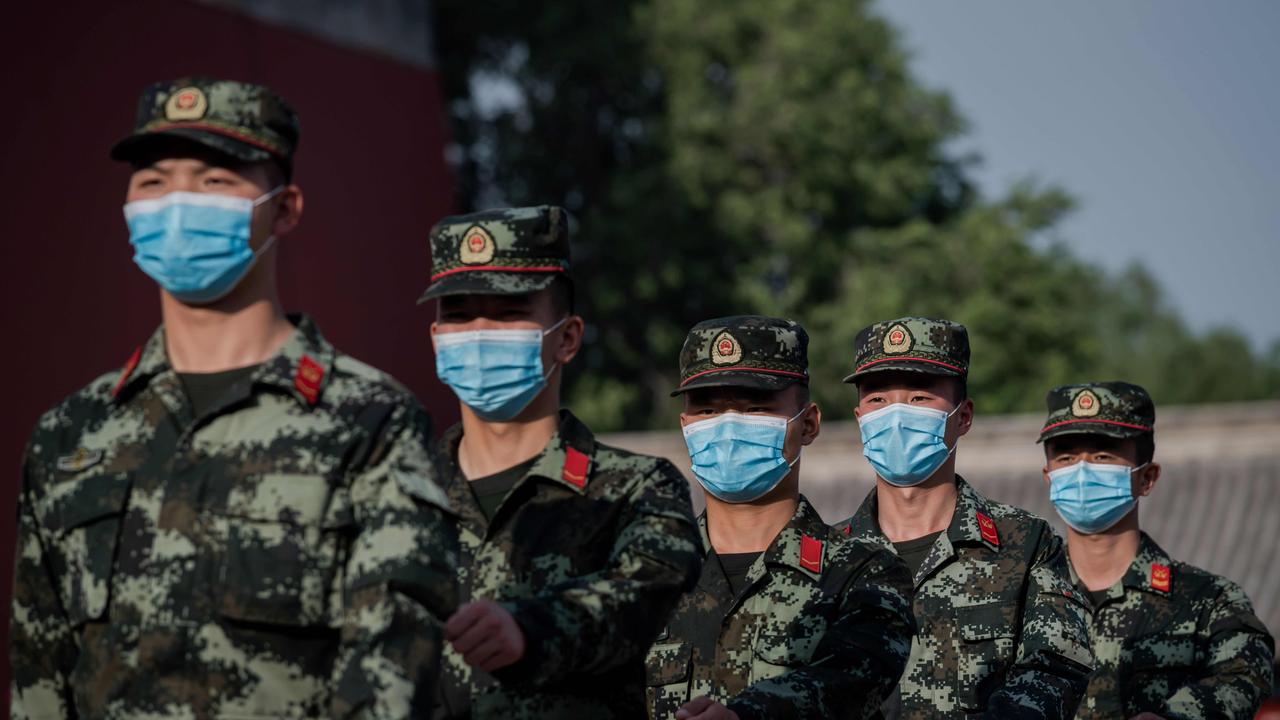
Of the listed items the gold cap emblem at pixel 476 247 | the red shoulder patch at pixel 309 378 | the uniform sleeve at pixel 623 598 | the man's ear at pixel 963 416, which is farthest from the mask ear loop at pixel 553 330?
the man's ear at pixel 963 416

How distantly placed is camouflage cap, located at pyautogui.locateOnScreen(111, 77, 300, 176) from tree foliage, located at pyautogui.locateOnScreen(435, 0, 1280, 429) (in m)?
22.2

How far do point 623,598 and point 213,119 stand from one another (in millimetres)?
1436

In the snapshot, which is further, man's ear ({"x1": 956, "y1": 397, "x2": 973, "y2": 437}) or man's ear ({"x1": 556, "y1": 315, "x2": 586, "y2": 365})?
man's ear ({"x1": 956, "y1": 397, "x2": 973, "y2": 437})

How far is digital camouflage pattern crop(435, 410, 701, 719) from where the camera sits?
13.7 ft

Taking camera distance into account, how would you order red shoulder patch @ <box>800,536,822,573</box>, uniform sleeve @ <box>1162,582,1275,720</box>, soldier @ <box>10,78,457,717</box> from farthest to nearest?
uniform sleeve @ <box>1162,582,1275,720</box>, red shoulder patch @ <box>800,536,822,573</box>, soldier @ <box>10,78,457,717</box>

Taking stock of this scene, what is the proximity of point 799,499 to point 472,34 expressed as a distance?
22.1 metres

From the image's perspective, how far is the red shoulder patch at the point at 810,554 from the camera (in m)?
5.55

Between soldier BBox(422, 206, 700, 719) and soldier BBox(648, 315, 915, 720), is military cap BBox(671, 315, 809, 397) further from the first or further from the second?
soldier BBox(422, 206, 700, 719)

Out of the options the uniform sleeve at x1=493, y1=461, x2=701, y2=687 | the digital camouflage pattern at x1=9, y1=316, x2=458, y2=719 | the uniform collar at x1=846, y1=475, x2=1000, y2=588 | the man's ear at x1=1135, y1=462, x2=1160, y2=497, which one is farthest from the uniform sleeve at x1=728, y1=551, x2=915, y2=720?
the man's ear at x1=1135, y1=462, x2=1160, y2=497

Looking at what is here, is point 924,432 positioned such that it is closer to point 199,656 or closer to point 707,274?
point 199,656

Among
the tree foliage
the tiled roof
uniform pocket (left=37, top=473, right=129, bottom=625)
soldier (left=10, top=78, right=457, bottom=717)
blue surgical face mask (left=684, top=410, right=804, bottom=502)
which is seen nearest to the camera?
soldier (left=10, top=78, right=457, bottom=717)

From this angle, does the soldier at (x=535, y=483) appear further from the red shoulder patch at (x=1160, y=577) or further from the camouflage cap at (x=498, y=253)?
the red shoulder patch at (x=1160, y=577)

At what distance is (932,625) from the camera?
6363 mm

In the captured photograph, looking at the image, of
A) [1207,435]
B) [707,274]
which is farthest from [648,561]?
[707,274]
